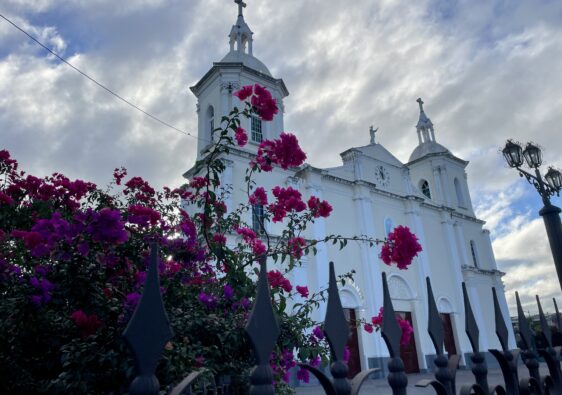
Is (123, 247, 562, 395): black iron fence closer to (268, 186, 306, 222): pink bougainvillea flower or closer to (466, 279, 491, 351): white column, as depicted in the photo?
(268, 186, 306, 222): pink bougainvillea flower

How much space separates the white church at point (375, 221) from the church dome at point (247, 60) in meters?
0.06

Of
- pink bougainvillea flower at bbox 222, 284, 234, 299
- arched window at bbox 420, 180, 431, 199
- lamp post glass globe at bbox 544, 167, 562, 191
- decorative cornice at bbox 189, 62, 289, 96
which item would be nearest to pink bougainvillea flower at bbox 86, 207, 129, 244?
pink bougainvillea flower at bbox 222, 284, 234, 299

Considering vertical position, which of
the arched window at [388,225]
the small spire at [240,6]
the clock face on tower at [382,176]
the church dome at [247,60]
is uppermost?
the small spire at [240,6]

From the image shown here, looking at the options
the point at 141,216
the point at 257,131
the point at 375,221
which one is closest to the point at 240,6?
→ the point at 257,131

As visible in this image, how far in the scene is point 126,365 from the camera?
86.1 inches

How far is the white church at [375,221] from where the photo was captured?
16.0 m

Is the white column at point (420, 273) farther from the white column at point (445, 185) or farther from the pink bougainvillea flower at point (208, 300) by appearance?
the pink bougainvillea flower at point (208, 300)

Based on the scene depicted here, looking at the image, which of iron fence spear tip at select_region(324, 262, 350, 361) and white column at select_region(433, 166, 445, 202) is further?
white column at select_region(433, 166, 445, 202)

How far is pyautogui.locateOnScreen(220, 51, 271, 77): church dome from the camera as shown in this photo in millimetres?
18016

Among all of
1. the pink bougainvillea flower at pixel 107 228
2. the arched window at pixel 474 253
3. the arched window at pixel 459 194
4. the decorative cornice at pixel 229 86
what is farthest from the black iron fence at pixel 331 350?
the arched window at pixel 459 194

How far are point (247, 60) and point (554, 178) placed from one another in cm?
1392

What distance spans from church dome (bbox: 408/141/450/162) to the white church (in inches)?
9.4

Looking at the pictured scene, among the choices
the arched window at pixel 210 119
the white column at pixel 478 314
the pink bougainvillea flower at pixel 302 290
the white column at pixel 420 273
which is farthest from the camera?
the white column at pixel 478 314

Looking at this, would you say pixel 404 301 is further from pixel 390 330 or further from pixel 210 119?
pixel 390 330
